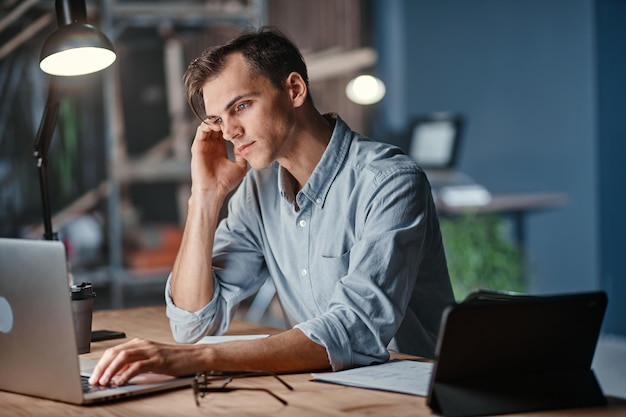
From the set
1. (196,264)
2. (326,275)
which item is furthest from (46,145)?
(326,275)

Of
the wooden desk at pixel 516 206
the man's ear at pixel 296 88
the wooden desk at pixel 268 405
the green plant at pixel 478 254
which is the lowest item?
the green plant at pixel 478 254

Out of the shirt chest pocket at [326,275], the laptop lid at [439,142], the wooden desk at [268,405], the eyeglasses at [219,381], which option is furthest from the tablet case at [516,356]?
the laptop lid at [439,142]

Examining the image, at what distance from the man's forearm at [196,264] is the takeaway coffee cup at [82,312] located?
0.82 ft

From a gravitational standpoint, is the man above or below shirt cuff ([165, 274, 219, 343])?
above

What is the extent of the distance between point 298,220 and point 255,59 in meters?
0.37

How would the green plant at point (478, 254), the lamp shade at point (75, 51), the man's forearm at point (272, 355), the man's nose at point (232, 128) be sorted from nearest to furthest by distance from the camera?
the man's forearm at point (272, 355)
the man's nose at point (232, 128)
the lamp shade at point (75, 51)
the green plant at point (478, 254)

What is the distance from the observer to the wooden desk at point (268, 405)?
135 centimetres

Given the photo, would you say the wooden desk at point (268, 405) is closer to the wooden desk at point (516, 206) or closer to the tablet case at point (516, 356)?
the tablet case at point (516, 356)

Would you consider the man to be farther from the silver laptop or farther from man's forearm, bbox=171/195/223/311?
the silver laptop

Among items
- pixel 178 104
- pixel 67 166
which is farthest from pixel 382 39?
pixel 67 166

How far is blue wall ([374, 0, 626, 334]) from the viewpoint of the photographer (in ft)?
19.7

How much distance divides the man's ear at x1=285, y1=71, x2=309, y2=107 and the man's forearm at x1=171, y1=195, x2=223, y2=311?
1.07 feet

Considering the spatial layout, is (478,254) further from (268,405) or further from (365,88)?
(268,405)

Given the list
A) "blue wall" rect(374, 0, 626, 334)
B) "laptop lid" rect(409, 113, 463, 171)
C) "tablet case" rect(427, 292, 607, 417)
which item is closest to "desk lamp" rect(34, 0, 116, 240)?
"tablet case" rect(427, 292, 607, 417)
